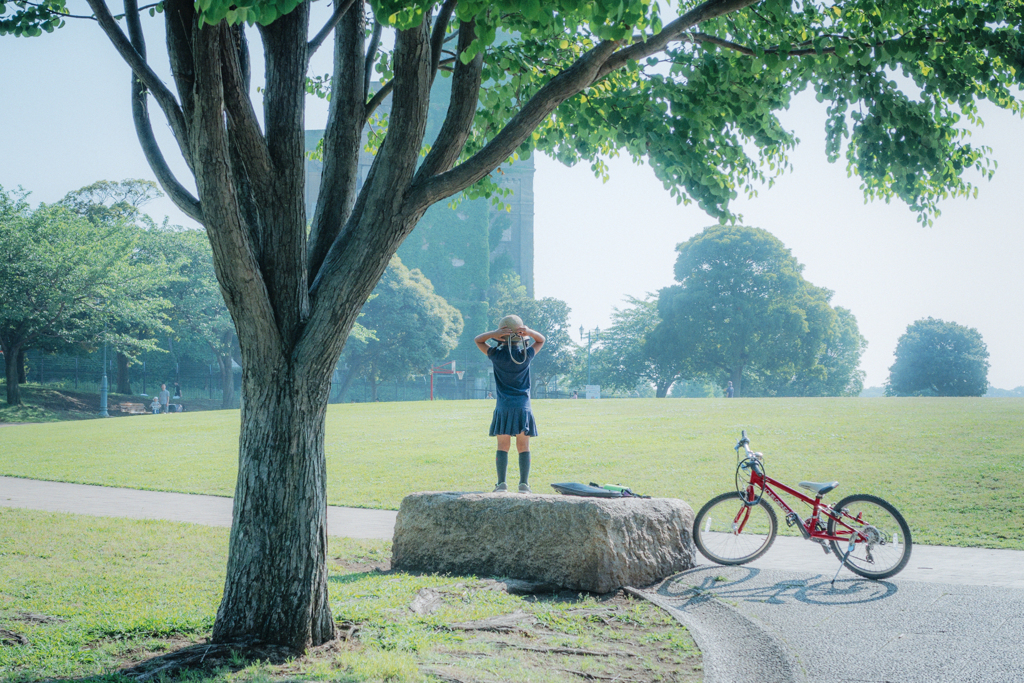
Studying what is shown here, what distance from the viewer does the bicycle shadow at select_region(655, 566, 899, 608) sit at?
6441 millimetres

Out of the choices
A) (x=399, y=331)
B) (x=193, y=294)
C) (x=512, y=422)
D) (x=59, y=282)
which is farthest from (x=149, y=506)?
(x=399, y=331)

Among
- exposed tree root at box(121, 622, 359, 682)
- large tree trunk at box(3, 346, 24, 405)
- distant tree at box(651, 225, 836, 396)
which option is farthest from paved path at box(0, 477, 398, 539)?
distant tree at box(651, 225, 836, 396)

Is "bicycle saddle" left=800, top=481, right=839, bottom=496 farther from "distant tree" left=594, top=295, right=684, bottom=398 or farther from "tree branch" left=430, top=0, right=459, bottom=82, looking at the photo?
"distant tree" left=594, top=295, right=684, bottom=398

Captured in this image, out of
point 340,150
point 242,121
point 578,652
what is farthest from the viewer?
point 340,150

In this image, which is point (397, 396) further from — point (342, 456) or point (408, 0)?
point (408, 0)

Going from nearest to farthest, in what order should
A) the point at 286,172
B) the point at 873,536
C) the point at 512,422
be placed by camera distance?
the point at 286,172 → the point at 873,536 → the point at 512,422

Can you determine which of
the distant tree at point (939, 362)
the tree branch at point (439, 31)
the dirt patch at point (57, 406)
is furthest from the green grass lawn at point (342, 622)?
the distant tree at point (939, 362)

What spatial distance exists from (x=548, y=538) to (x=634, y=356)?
58.3 meters

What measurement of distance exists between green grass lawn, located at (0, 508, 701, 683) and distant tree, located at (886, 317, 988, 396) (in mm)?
76576

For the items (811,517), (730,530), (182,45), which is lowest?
(730,530)

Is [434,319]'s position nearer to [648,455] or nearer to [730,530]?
[648,455]

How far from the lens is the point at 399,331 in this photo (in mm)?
58031

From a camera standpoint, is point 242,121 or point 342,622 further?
point 342,622

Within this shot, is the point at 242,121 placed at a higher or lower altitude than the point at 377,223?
higher
